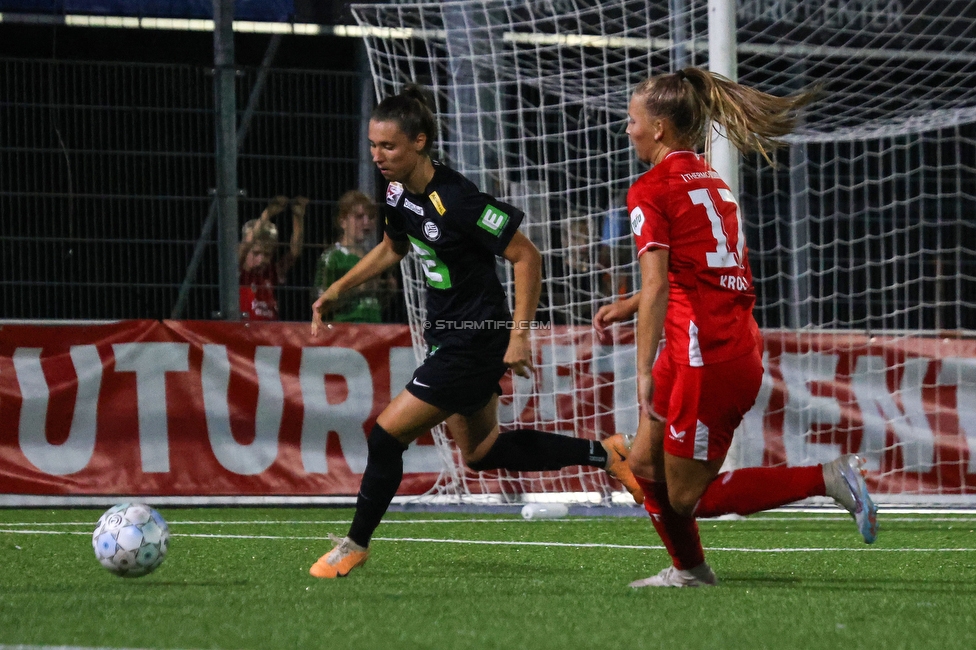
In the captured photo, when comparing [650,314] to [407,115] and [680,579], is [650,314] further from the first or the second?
[407,115]

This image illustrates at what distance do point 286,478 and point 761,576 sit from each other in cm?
470

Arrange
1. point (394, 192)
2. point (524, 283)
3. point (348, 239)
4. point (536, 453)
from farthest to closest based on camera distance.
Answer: point (348, 239)
point (536, 453)
point (394, 192)
point (524, 283)

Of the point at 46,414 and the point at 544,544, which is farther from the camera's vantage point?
the point at 46,414

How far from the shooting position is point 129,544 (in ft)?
15.6

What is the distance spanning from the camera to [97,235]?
9047 mm

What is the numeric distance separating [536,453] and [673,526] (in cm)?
140

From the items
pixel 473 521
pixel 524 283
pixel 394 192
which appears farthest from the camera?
pixel 473 521

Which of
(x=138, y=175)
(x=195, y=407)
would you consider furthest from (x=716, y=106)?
(x=195, y=407)

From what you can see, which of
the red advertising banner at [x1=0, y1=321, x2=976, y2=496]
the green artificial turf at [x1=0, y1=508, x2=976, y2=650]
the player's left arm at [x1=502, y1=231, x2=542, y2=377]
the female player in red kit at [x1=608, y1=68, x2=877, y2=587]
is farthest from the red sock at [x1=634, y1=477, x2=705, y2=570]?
the red advertising banner at [x1=0, y1=321, x2=976, y2=496]

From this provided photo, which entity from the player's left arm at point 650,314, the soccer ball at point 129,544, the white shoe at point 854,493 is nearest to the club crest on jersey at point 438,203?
the player's left arm at point 650,314

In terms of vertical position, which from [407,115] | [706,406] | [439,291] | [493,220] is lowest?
[706,406]

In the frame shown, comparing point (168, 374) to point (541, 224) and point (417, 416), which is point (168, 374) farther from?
point (417, 416)

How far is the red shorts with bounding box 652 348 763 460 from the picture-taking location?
4496 millimetres

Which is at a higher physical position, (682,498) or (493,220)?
(493,220)
